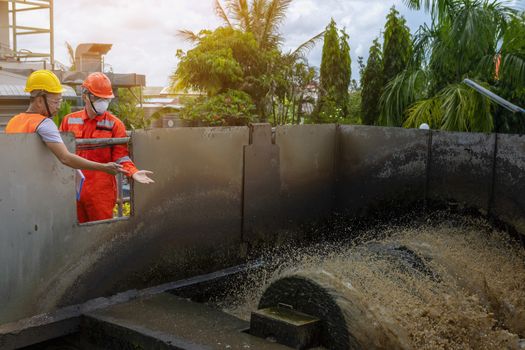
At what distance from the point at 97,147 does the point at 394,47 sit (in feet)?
47.8

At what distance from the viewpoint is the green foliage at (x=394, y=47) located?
18.0 metres

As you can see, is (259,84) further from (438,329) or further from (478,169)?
(438,329)

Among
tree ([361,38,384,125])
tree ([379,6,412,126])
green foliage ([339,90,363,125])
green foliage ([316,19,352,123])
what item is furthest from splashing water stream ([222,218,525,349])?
green foliage ([316,19,352,123])

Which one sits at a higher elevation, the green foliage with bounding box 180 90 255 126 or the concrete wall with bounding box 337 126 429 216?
the green foliage with bounding box 180 90 255 126

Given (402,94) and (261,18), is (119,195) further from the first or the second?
(261,18)

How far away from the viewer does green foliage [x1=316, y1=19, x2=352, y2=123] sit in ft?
70.4

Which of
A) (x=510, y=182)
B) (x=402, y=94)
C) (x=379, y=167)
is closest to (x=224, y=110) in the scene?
(x=402, y=94)

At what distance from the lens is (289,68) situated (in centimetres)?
2269

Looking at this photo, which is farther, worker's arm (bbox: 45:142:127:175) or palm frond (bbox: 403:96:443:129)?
palm frond (bbox: 403:96:443:129)

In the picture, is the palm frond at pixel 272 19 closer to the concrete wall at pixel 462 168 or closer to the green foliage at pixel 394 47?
the green foliage at pixel 394 47

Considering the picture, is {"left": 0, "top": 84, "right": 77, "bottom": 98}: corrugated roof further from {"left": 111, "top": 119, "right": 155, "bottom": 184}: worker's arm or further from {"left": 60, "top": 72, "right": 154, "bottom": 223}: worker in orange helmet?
{"left": 111, "top": 119, "right": 155, "bottom": 184}: worker's arm

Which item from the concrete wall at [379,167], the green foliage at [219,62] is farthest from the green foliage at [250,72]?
the concrete wall at [379,167]

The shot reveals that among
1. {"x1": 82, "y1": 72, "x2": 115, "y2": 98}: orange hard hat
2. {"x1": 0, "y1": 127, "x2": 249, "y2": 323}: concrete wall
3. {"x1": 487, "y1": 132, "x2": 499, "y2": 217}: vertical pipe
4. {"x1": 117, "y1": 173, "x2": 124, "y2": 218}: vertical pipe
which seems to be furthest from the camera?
{"x1": 487, "y1": 132, "x2": 499, "y2": 217}: vertical pipe

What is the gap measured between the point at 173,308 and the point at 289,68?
743 inches
